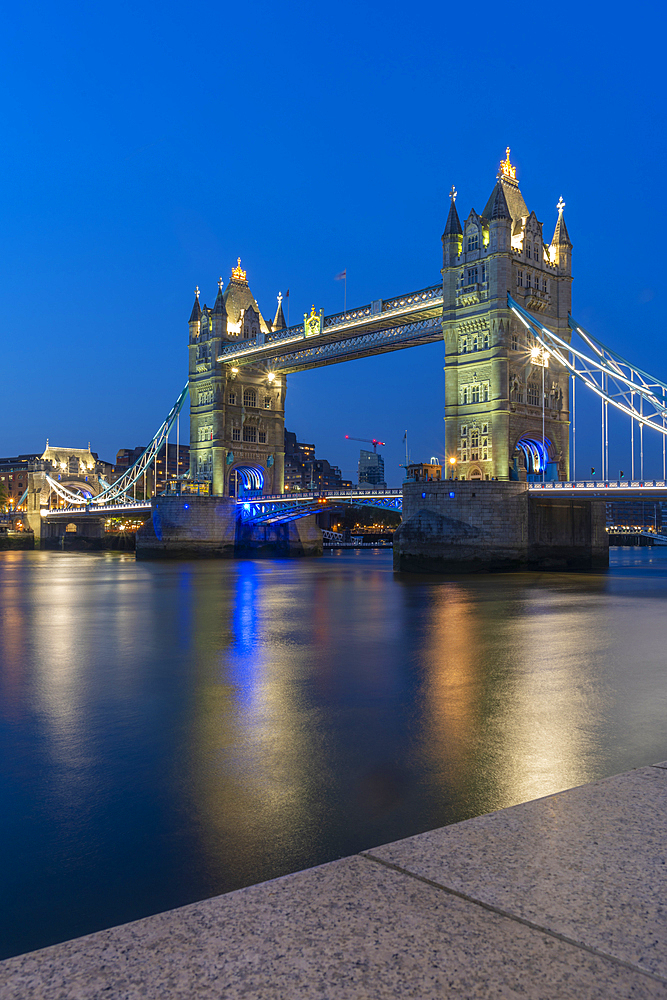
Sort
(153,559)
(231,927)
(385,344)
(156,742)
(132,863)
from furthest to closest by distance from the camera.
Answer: (153,559) < (385,344) < (156,742) < (132,863) < (231,927)

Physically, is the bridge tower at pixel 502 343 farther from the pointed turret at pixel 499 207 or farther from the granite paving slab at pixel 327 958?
the granite paving slab at pixel 327 958

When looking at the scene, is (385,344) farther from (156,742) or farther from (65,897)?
(65,897)

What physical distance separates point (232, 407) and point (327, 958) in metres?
Answer: 60.6

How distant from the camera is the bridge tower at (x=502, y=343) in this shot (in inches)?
1563

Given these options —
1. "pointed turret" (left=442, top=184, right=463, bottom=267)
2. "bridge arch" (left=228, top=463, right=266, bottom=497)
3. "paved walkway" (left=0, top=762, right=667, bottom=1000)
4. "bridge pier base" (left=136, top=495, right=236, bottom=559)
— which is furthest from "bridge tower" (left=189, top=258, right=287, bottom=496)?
"paved walkway" (left=0, top=762, right=667, bottom=1000)

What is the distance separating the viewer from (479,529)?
3559cm

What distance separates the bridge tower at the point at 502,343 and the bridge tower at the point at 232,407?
76.8 feet

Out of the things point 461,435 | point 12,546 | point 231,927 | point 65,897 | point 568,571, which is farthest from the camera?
point 12,546

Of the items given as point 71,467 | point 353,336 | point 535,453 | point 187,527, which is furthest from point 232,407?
point 71,467

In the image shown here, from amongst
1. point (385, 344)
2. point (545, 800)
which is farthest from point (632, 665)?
point (385, 344)

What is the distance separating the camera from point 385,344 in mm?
48844

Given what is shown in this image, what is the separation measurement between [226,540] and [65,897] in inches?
2086

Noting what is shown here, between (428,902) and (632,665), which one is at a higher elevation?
(428,902)

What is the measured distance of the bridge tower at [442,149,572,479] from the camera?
130 feet
